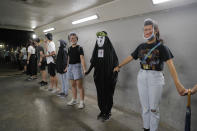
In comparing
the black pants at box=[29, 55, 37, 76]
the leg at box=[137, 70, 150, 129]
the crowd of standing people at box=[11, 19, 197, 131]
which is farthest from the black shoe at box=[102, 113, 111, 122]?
the black pants at box=[29, 55, 37, 76]

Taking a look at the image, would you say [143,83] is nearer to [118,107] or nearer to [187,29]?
[187,29]

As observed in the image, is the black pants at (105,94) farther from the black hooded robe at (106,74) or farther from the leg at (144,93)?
the leg at (144,93)

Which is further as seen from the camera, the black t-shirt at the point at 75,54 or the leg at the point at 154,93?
the black t-shirt at the point at 75,54

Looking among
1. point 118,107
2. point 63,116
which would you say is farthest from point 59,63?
point 118,107

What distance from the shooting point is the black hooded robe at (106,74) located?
2762mm

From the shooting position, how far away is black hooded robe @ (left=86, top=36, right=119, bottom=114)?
2762 millimetres

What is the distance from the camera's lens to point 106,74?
9.20ft

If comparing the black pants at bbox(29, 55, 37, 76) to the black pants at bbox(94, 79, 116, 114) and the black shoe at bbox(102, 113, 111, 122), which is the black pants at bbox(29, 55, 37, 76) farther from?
the black shoe at bbox(102, 113, 111, 122)

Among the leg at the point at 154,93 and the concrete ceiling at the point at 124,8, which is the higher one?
the concrete ceiling at the point at 124,8

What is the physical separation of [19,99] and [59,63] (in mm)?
1756

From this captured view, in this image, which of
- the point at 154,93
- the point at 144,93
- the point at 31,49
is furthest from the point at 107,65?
the point at 31,49

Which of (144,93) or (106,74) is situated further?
(106,74)

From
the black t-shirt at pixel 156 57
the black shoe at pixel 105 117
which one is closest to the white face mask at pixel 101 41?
the black t-shirt at pixel 156 57

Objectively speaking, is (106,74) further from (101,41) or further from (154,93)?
(154,93)
